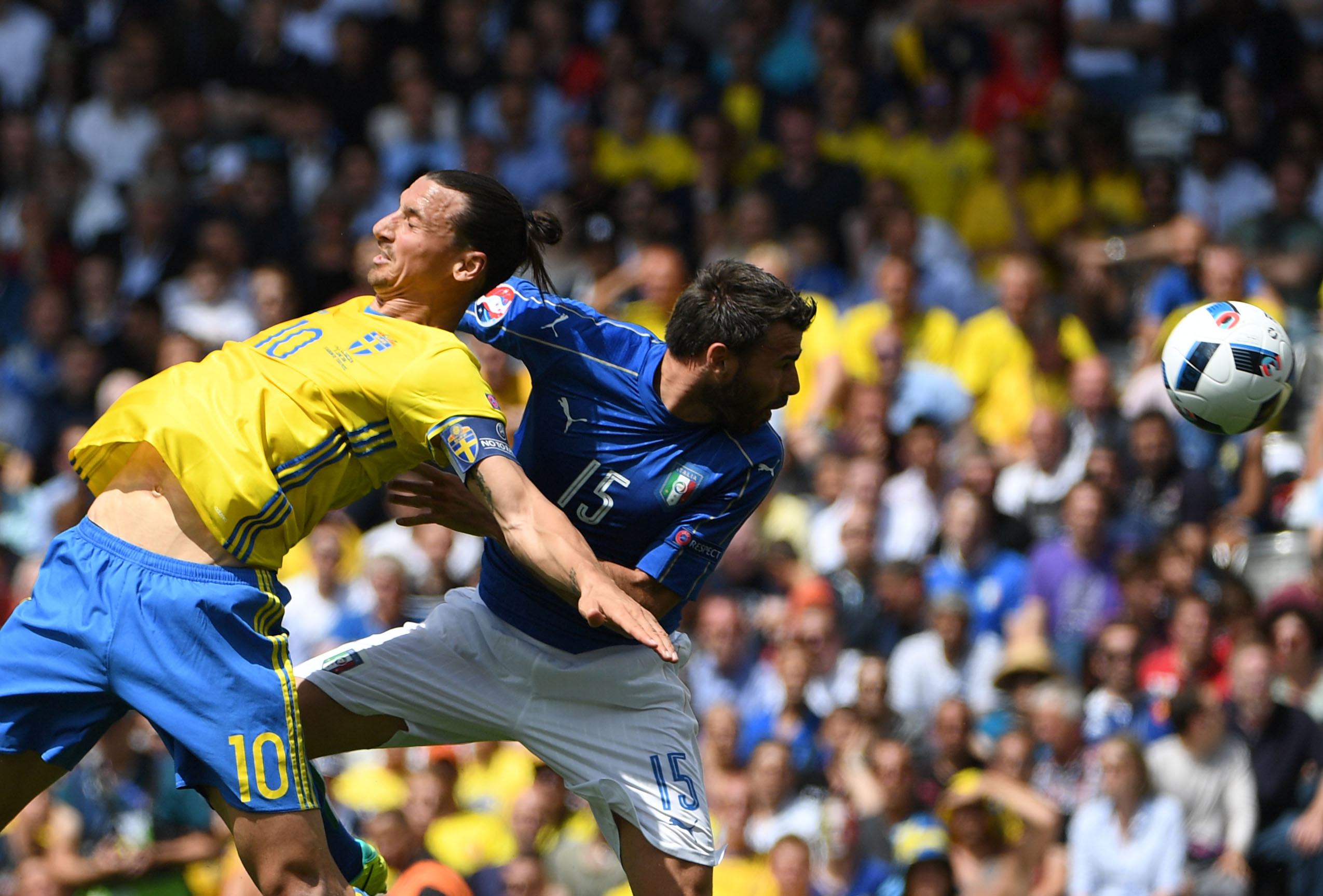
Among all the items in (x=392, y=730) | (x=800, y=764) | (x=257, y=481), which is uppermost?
(x=257, y=481)

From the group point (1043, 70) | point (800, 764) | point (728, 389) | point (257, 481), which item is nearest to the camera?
point (257, 481)

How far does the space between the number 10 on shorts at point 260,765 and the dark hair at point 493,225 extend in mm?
1580

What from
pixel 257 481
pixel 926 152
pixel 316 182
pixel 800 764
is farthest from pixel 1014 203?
pixel 257 481

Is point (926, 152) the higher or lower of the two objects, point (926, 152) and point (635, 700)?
the lower

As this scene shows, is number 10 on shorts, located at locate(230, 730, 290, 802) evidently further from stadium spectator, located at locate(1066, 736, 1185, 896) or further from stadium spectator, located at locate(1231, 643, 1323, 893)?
stadium spectator, located at locate(1231, 643, 1323, 893)

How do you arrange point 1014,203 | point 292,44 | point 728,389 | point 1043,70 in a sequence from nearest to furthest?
point 728,389 < point 1014,203 < point 1043,70 < point 292,44

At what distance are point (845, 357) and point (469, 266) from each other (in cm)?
653

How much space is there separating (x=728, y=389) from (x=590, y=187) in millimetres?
7044

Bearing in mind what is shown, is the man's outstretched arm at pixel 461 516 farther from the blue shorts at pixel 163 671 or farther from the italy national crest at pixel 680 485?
the blue shorts at pixel 163 671

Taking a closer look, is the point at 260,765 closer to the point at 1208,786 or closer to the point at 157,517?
the point at 157,517

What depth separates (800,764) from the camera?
30.9 feet

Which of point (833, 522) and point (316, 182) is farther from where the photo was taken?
point (316, 182)

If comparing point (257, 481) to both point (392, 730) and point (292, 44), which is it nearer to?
point (392, 730)

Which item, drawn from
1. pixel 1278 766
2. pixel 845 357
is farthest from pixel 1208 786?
pixel 845 357
